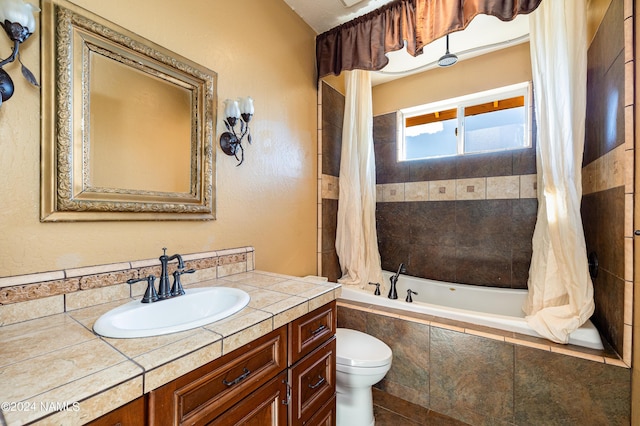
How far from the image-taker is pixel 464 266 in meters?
2.45

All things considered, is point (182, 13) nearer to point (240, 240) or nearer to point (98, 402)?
point (240, 240)

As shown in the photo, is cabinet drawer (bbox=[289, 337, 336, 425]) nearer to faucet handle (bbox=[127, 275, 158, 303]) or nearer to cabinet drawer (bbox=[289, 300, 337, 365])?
cabinet drawer (bbox=[289, 300, 337, 365])

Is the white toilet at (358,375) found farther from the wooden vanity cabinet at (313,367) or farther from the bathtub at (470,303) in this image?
the bathtub at (470,303)

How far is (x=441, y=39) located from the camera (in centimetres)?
218

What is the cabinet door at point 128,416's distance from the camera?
1.64 ft

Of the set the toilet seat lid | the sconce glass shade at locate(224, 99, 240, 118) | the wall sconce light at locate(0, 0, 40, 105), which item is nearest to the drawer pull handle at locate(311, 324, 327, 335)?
the toilet seat lid

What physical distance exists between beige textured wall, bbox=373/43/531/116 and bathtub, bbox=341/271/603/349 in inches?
72.8

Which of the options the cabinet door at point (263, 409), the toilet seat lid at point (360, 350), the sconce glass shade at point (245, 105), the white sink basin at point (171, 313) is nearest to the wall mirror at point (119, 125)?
the sconce glass shade at point (245, 105)

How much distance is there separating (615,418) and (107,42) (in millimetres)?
2755

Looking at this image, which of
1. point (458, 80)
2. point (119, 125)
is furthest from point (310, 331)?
point (458, 80)

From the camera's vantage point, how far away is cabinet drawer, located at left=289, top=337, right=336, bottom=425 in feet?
3.18

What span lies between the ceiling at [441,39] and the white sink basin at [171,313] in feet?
6.74

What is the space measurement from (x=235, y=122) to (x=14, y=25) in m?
0.80

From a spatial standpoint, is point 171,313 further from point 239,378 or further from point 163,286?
point 239,378
